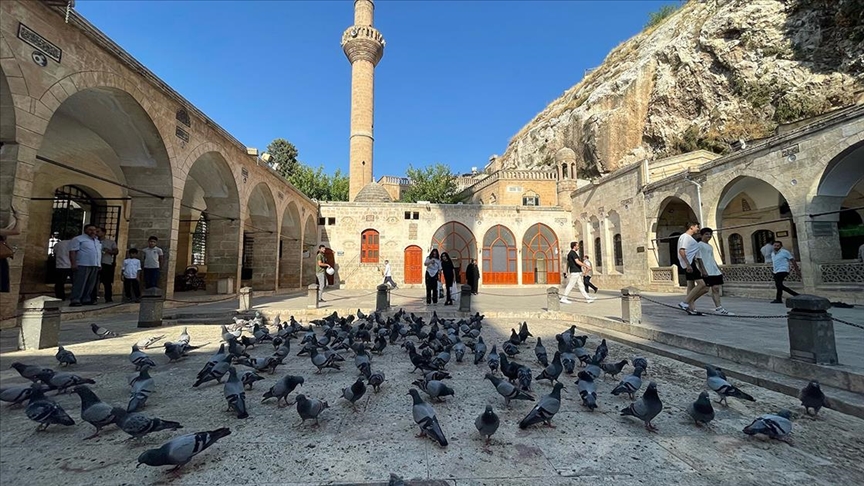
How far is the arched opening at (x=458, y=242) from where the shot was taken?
20.2m

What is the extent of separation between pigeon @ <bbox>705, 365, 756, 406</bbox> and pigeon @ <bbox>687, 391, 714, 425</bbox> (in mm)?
433

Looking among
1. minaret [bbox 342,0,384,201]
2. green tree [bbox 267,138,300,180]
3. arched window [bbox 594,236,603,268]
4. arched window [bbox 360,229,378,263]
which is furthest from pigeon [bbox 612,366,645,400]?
green tree [bbox 267,138,300,180]

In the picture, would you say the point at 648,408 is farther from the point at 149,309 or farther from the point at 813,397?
the point at 149,309

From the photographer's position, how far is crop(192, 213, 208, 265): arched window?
15359 millimetres

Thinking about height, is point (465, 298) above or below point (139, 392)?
above

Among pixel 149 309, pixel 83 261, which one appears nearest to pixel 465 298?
pixel 149 309

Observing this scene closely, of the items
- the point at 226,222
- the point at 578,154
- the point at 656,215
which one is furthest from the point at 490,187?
the point at 226,222

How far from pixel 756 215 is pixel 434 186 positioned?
20160mm

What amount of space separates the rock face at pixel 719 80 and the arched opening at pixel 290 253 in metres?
23.0

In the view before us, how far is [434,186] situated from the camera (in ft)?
97.0

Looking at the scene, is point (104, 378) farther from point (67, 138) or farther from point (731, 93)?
point (731, 93)

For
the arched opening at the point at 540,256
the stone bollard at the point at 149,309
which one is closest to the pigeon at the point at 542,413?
the stone bollard at the point at 149,309

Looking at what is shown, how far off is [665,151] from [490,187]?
1221cm

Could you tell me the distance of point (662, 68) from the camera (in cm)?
2561
